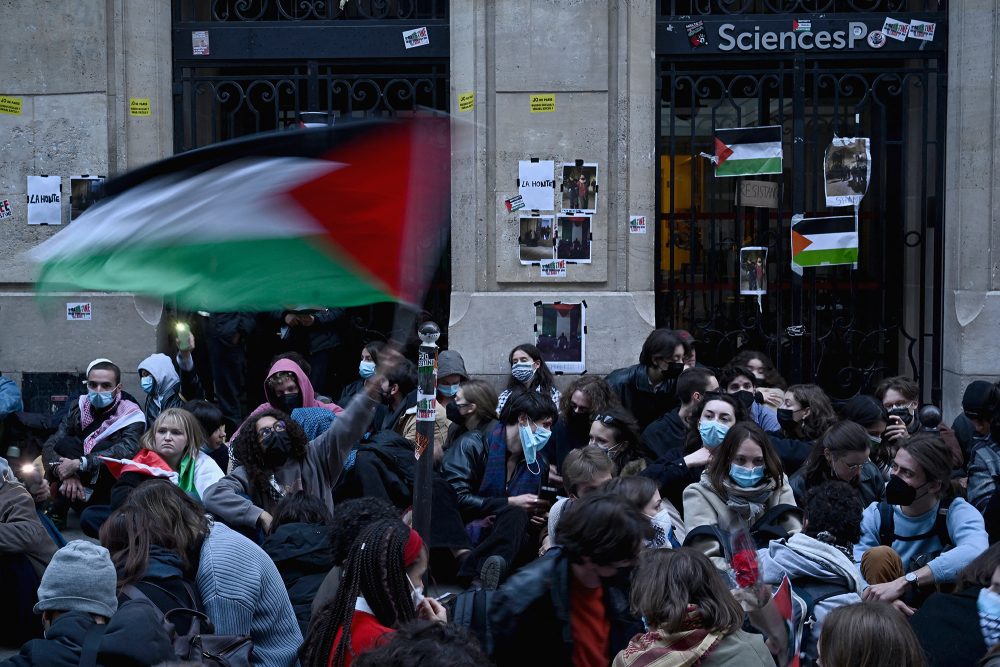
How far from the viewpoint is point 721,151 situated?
1066 cm

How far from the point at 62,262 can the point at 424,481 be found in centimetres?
138

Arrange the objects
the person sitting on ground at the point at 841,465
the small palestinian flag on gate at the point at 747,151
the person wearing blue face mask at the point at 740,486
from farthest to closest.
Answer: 1. the small palestinian flag on gate at the point at 747,151
2. the person sitting on ground at the point at 841,465
3. the person wearing blue face mask at the point at 740,486

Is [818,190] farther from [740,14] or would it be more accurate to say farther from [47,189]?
[47,189]

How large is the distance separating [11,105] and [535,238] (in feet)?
16.0

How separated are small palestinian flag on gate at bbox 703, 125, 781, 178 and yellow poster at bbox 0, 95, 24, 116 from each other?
623 cm

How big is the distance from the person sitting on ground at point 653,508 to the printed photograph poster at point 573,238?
15.8 ft

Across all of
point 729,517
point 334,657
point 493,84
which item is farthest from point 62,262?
point 493,84

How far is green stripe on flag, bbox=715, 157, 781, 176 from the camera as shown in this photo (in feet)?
34.6

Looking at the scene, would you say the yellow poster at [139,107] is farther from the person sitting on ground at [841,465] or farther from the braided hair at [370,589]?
the braided hair at [370,589]

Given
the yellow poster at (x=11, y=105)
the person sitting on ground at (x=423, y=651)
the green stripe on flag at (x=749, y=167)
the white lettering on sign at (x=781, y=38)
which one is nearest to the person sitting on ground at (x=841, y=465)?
the person sitting on ground at (x=423, y=651)

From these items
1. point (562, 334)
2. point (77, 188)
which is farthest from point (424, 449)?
point (77, 188)

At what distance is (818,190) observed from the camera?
11.1m

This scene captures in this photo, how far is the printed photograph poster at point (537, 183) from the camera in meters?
10.3

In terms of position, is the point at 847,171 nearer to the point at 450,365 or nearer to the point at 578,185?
the point at 578,185
